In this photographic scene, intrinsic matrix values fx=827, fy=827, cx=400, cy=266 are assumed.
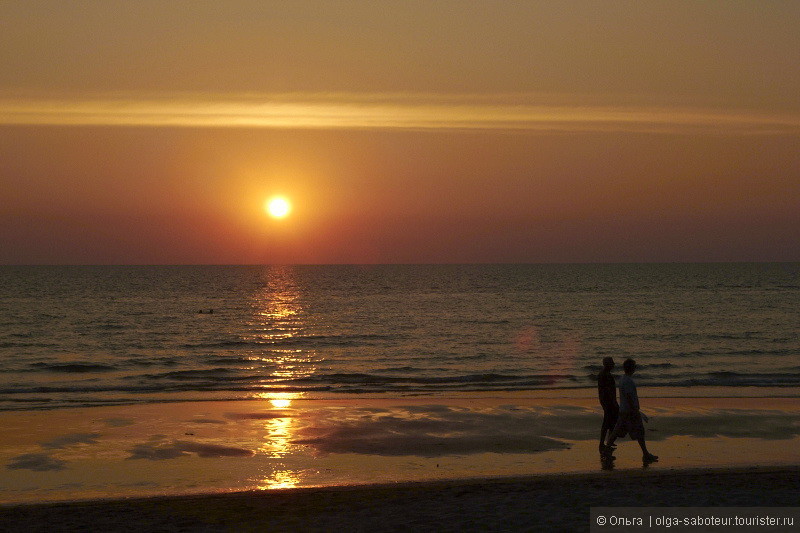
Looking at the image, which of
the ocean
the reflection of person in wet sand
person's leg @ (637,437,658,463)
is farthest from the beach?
the ocean

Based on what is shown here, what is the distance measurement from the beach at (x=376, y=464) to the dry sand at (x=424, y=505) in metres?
0.03

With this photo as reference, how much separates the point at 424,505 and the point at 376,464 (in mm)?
4016

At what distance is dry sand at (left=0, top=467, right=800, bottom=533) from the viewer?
10609 millimetres

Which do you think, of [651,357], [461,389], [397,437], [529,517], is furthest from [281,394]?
Result: [651,357]

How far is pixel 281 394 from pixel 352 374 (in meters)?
7.16

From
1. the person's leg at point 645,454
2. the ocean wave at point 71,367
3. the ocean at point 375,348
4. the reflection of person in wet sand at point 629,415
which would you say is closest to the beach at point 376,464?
the person's leg at point 645,454

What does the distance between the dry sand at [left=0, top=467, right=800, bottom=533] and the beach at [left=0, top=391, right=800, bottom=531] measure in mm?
32

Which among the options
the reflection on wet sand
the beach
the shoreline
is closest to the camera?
the beach

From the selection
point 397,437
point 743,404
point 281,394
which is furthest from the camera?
point 281,394

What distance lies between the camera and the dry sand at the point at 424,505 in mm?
10609

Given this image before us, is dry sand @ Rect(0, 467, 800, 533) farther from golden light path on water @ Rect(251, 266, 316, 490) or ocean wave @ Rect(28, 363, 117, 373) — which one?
ocean wave @ Rect(28, 363, 117, 373)

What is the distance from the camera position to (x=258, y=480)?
553 inches

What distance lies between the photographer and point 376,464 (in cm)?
1545

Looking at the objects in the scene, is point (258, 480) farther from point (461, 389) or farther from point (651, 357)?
point (651, 357)
